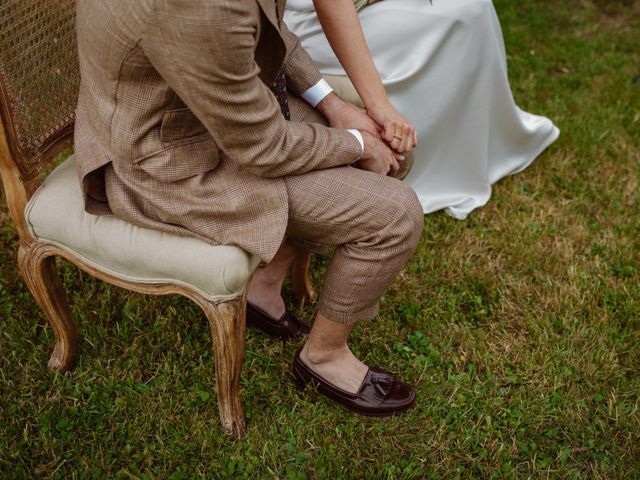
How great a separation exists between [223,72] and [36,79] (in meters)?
0.72

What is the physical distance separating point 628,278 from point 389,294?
3.17 feet

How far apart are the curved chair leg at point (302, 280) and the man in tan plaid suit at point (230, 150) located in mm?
397

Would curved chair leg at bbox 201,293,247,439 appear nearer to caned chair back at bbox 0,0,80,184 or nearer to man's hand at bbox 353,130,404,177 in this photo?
man's hand at bbox 353,130,404,177

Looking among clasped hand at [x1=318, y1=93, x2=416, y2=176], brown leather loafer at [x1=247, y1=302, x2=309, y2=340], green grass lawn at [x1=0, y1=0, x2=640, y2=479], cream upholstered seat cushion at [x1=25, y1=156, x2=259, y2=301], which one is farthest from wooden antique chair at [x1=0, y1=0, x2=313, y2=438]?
clasped hand at [x1=318, y1=93, x2=416, y2=176]

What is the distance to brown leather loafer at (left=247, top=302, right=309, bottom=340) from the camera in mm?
2334

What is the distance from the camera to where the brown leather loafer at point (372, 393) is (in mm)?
2107

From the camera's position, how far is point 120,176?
1650mm

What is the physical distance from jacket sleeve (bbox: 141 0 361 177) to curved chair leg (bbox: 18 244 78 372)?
0.72 meters

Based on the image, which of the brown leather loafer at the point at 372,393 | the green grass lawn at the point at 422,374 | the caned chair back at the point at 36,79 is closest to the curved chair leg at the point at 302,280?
the green grass lawn at the point at 422,374

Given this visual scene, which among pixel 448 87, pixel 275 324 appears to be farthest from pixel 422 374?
pixel 448 87

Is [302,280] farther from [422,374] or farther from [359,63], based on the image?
[359,63]

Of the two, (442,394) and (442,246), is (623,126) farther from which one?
(442,394)

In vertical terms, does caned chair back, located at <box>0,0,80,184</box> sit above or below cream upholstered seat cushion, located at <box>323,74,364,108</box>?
above

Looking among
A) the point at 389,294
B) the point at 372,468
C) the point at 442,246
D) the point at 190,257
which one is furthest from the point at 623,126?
the point at 190,257
